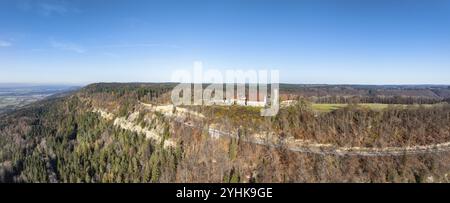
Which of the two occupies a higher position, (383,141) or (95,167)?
(383,141)

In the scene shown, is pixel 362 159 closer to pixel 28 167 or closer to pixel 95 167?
pixel 95 167

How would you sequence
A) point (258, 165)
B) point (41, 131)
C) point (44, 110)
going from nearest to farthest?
point (258, 165) → point (41, 131) → point (44, 110)
